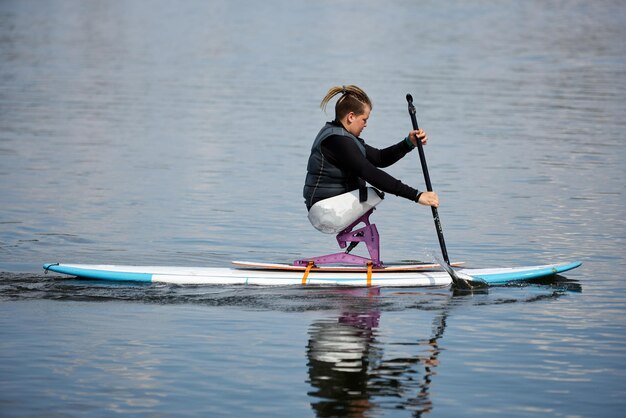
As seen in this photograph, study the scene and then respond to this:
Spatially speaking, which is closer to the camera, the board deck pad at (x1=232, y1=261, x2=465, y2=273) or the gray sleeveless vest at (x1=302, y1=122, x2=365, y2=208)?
the gray sleeveless vest at (x1=302, y1=122, x2=365, y2=208)

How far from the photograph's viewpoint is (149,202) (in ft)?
55.9

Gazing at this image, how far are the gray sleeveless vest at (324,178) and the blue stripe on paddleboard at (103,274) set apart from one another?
175 centimetres

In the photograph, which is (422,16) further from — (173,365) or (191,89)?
(173,365)

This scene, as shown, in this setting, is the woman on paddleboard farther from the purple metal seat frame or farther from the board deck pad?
the board deck pad

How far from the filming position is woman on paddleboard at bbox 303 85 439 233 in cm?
1138

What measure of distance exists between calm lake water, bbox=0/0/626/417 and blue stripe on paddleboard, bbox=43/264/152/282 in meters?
0.11

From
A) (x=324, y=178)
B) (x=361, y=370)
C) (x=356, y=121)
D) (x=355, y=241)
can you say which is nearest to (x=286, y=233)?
(x=355, y=241)

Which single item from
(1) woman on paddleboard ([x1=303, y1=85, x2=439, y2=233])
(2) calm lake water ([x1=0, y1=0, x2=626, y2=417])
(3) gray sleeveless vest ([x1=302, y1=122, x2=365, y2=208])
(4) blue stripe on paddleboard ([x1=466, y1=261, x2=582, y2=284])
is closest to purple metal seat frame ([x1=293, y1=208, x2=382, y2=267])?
(1) woman on paddleboard ([x1=303, y1=85, x2=439, y2=233])

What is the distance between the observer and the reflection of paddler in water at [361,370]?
8.19 meters

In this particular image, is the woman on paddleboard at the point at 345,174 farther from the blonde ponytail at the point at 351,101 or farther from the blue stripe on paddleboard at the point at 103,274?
the blue stripe on paddleboard at the point at 103,274

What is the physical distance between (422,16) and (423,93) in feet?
107

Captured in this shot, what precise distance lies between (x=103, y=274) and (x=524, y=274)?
13.4ft

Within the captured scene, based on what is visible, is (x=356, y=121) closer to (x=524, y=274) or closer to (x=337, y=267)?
(x=337, y=267)

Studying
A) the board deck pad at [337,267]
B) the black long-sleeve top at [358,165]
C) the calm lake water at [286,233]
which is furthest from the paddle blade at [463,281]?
the black long-sleeve top at [358,165]
